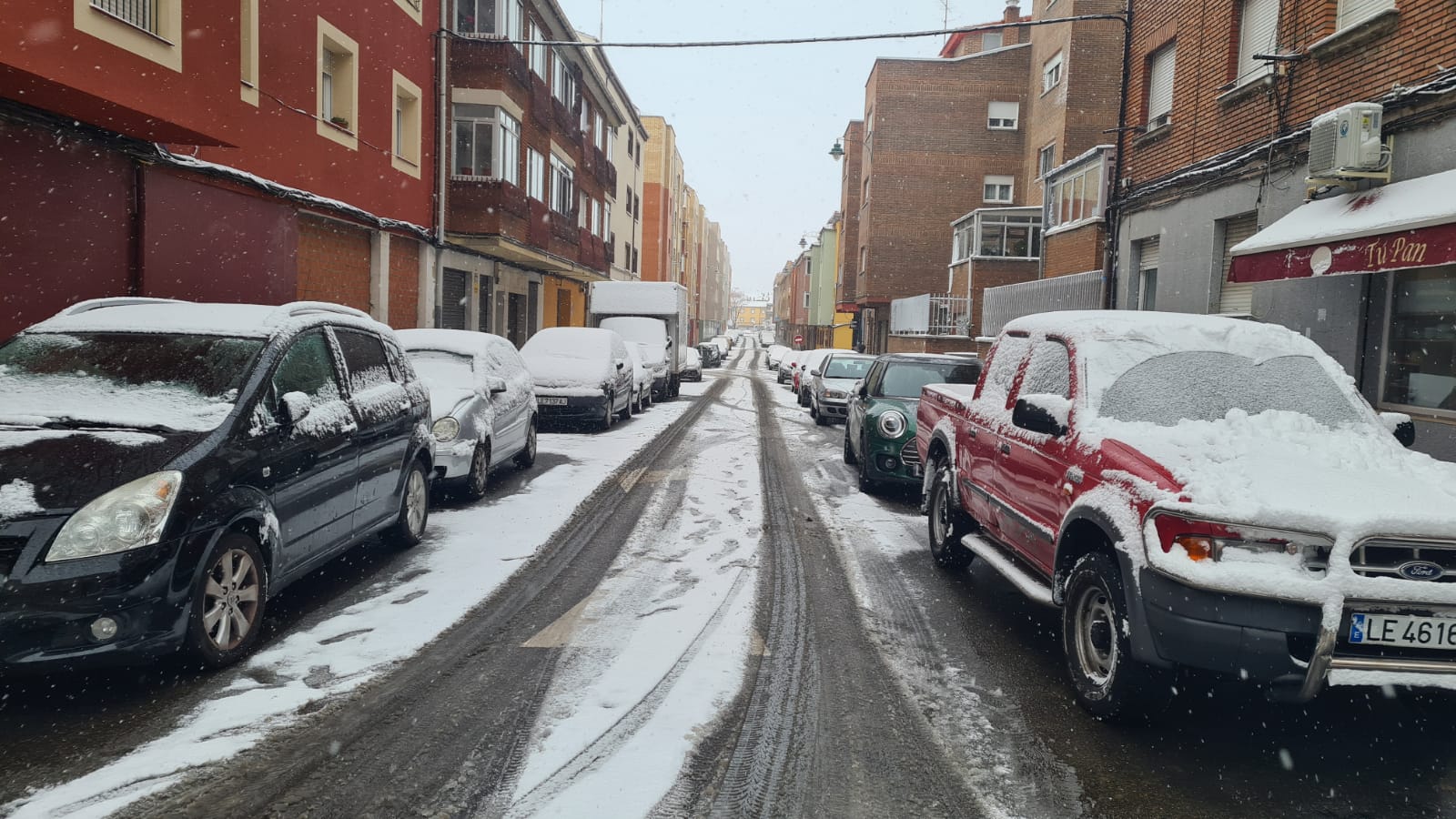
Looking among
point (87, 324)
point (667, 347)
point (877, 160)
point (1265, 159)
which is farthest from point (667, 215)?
point (87, 324)

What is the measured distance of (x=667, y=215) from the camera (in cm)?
6781

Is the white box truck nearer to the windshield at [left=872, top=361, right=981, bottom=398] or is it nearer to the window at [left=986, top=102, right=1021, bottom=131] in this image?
the windshield at [left=872, top=361, right=981, bottom=398]

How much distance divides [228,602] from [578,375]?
11.9 meters

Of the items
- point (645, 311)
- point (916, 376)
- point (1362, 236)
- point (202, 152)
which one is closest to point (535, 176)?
point (645, 311)

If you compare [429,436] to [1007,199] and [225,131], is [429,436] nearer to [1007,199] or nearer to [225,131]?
[225,131]

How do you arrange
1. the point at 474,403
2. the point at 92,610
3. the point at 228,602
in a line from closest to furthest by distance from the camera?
the point at 92,610 → the point at 228,602 → the point at 474,403

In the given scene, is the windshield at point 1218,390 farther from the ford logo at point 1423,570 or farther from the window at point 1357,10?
the window at point 1357,10

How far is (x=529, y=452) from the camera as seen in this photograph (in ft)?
38.3

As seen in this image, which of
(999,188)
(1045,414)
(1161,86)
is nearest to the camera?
(1045,414)

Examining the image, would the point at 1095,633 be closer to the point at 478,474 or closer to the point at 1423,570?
A: the point at 1423,570

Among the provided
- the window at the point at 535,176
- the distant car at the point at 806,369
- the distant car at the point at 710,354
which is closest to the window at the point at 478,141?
the window at the point at 535,176

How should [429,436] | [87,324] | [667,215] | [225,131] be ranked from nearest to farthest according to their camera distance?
[87,324]
[429,436]
[225,131]
[667,215]

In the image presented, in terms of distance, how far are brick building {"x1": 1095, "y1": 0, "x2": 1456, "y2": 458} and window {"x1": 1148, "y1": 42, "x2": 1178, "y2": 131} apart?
0.04 meters

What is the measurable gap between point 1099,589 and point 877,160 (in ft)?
132
